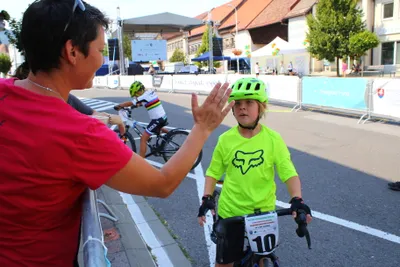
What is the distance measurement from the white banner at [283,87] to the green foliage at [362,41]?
1797cm

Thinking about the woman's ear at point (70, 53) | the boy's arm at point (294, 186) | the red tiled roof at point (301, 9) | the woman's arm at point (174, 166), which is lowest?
the boy's arm at point (294, 186)

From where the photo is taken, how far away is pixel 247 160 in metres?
2.60

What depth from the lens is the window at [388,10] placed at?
32562mm

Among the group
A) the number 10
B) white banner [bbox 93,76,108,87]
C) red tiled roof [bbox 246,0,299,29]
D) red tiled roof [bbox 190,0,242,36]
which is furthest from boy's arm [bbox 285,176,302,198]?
red tiled roof [bbox 190,0,242,36]

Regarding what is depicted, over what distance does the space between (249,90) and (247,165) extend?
54 cm

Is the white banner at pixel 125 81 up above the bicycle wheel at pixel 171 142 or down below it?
above

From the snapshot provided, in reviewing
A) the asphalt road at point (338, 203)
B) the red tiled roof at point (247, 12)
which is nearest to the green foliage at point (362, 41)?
the asphalt road at point (338, 203)

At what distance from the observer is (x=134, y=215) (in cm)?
491

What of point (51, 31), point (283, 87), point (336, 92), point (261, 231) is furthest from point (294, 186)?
point (283, 87)

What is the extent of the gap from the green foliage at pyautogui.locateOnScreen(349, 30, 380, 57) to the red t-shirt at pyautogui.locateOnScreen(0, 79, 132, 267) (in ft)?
105

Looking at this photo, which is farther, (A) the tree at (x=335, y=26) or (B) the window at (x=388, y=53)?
(B) the window at (x=388, y=53)

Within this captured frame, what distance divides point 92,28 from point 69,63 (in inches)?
6.6

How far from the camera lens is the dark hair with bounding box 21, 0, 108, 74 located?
1363 mm

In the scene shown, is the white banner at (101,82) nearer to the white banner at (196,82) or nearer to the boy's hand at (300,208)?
the white banner at (196,82)
